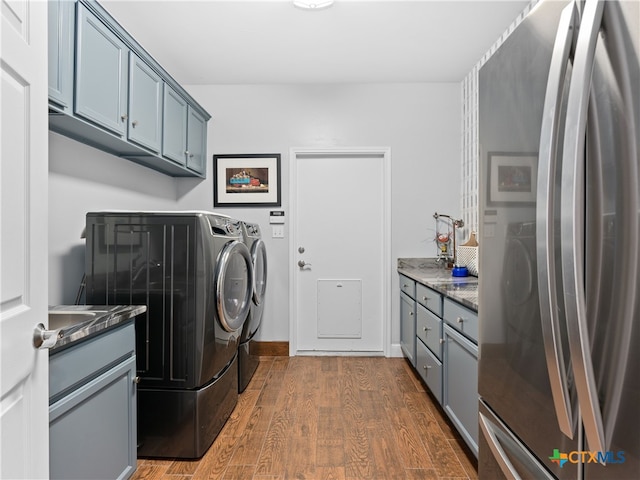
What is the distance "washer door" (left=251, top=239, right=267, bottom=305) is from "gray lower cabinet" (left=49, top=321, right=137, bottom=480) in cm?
125

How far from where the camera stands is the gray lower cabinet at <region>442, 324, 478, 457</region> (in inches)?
64.0

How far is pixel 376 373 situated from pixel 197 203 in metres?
2.28

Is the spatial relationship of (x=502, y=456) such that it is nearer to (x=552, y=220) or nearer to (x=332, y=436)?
(x=552, y=220)

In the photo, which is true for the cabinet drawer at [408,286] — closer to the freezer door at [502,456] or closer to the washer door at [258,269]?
the washer door at [258,269]

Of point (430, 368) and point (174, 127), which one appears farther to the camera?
point (174, 127)

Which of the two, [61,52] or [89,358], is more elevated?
[61,52]

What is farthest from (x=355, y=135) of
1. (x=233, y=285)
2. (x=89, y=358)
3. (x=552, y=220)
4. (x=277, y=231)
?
(x=552, y=220)

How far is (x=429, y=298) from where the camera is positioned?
7.74 feet

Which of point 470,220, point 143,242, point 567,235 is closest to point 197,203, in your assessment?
point 143,242

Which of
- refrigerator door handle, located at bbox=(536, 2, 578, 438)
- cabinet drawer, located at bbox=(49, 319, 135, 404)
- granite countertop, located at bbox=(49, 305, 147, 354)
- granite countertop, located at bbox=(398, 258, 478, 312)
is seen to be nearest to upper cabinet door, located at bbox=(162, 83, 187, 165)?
granite countertop, located at bbox=(49, 305, 147, 354)

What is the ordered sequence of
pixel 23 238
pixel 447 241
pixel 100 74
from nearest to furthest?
pixel 23 238 < pixel 100 74 < pixel 447 241

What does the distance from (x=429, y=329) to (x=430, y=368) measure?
249 mm

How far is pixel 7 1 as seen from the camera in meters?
0.73

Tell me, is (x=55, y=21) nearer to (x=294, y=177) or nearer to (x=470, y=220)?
(x=294, y=177)
